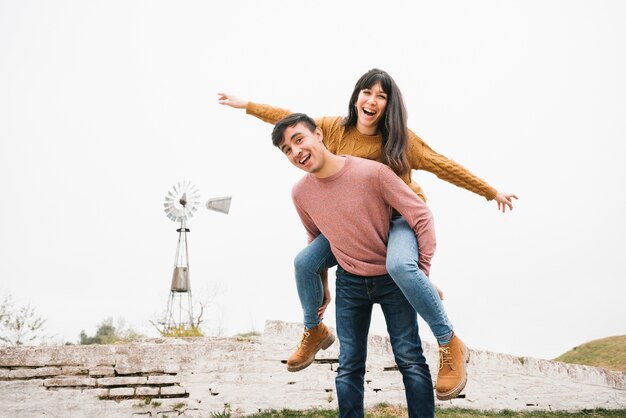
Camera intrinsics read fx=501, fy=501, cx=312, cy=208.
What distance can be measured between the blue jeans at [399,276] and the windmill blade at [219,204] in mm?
10047

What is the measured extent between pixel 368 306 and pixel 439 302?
0.41m

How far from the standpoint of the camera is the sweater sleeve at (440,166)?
2.54 metres

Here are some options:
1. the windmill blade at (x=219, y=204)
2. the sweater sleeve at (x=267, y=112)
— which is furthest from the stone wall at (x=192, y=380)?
the windmill blade at (x=219, y=204)

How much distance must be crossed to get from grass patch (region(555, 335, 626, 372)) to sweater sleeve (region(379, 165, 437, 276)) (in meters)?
6.81

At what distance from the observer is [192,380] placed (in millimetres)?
5875

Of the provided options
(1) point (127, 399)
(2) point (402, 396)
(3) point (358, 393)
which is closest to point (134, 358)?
(1) point (127, 399)

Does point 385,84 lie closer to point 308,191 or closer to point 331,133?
point 331,133

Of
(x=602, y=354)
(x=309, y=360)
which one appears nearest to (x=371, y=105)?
(x=309, y=360)

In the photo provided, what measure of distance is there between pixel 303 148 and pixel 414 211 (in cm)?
60

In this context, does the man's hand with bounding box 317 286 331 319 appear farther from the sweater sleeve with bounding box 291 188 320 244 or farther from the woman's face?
the woman's face

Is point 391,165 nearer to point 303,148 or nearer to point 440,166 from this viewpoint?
point 440,166

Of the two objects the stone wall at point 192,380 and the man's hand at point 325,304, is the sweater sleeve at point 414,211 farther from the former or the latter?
the stone wall at point 192,380

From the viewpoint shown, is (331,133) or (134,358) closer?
(331,133)

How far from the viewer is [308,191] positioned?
2.53m
